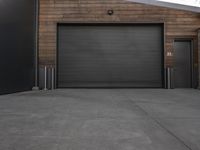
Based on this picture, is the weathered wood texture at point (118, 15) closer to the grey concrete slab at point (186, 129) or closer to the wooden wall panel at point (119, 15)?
the wooden wall panel at point (119, 15)

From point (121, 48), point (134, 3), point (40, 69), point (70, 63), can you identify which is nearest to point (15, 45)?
point (40, 69)

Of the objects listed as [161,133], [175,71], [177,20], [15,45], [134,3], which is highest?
[134,3]

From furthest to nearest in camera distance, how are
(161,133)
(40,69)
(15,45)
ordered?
(40,69) < (15,45) < (161,133)

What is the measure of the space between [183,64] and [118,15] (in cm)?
371

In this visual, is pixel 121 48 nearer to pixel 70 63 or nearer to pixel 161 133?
pixel 70 63

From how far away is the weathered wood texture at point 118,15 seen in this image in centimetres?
1088

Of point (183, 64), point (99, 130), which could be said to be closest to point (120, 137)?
point (99, 130)

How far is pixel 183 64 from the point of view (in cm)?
1105

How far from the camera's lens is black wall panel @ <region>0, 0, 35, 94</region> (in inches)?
303

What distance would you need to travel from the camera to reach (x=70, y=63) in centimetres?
1103

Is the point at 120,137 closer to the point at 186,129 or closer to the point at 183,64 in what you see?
the point at 186,129

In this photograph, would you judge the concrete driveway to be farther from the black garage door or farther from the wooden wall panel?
the wooden wall panel

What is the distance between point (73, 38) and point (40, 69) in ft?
6.78

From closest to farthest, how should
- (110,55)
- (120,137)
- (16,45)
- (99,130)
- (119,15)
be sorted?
1. (120,137)
2. (99,130)
3. (16,45)
4. (119,15)
5. (110,55)
